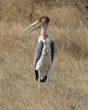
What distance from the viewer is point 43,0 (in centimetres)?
685

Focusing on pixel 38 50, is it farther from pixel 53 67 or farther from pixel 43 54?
pixel 53 67

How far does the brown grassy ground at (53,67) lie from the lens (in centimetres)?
272

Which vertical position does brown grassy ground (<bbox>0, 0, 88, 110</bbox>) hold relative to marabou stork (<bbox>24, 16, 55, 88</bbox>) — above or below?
below

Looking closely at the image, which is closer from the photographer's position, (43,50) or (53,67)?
(43,50)

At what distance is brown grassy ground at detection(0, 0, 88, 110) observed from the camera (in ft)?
8.91

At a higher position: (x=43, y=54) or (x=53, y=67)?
(x=43, y=54)

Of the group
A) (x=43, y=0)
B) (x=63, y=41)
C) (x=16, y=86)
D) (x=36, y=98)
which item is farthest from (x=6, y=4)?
(x=36, y=98)

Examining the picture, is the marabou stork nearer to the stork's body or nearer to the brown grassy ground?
the stork's body

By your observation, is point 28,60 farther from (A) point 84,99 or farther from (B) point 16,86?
(A) point 84,99

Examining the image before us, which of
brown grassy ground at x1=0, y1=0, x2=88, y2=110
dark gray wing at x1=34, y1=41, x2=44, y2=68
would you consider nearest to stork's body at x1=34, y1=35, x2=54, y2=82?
dark gray wing at x1=34, y1=41, x2=44, y2=68

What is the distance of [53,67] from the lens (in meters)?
3.51

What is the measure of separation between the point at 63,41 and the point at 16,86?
2030 millimetres

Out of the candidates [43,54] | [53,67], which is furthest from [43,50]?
[53,67]

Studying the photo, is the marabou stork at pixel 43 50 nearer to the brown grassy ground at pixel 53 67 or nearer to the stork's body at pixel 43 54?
the stork's body at pixel 43 54
